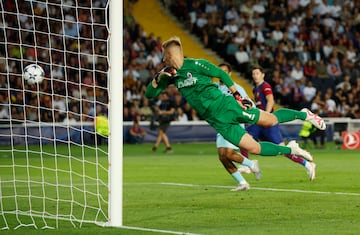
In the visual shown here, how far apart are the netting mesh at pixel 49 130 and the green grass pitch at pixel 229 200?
25 centimetres

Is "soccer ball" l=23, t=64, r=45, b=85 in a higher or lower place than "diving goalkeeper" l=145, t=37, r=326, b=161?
higher

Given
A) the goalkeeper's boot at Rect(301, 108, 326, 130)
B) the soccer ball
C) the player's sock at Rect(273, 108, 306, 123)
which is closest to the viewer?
the player's sock at Rect(273, 108, 306, 123)

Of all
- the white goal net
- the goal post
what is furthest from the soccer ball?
the goal post

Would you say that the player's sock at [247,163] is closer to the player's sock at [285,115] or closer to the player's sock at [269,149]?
the player's sock at [285,115]

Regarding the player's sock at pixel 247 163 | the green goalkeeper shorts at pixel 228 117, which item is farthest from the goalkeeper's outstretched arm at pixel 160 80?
the player's sock at pixel 247 163

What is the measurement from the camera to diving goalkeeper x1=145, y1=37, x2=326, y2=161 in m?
11.8

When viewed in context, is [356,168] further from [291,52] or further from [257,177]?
[291,52]

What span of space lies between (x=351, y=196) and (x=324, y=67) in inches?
862

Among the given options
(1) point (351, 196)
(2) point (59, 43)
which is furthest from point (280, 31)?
(1) point (351, 196)

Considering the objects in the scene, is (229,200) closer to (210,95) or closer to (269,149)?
(269,149)

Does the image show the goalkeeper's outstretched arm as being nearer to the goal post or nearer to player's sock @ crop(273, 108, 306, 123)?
the goal post

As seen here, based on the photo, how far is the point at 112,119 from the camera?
10.3 meters

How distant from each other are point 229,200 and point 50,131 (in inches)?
580

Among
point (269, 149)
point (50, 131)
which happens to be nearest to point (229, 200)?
point (269, 149)
